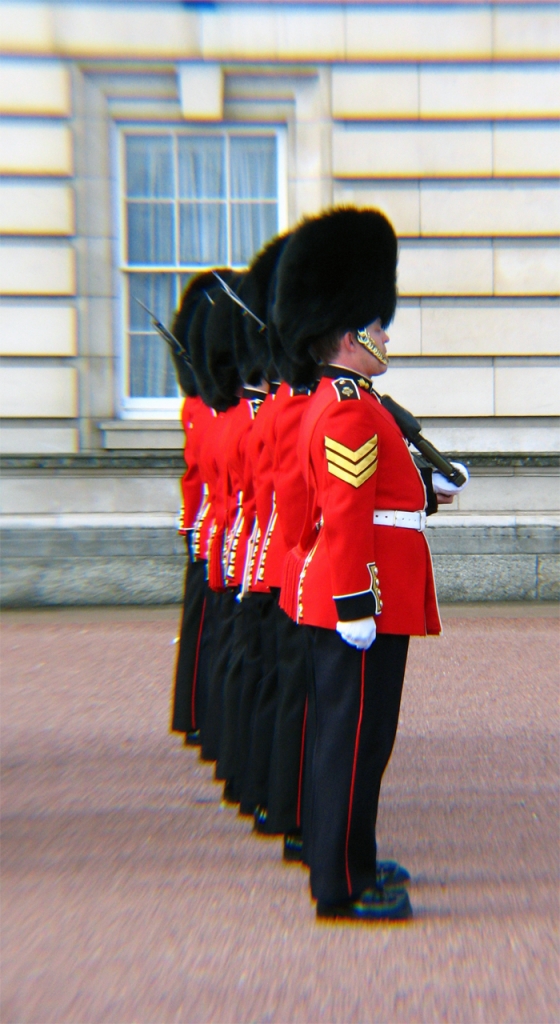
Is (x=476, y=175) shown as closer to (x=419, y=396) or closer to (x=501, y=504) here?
(x=419, y=396)

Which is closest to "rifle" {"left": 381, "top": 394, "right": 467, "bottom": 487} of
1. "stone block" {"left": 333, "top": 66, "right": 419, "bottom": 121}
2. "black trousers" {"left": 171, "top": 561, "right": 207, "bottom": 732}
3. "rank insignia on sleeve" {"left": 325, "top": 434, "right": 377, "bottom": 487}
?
"rank insignia on sleeve" {"left": 325, "top": 434, "right": 377, "bottom": 487}

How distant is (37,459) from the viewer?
987 centimetres

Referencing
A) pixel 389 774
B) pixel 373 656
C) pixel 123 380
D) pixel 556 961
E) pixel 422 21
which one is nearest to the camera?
pixel 556 961

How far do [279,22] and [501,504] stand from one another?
409 centimetres

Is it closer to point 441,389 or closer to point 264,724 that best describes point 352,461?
point 264,724

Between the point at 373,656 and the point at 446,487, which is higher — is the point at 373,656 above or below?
below

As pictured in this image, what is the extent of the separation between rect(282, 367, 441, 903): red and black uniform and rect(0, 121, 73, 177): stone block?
6930 mm

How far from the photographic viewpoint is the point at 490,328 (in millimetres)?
9883

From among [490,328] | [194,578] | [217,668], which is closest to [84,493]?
[490,328]

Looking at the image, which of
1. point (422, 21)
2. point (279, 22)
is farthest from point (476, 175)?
point (279, 22)

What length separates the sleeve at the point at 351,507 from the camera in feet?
10.9

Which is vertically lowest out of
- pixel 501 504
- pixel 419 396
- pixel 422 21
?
pixel 501 504

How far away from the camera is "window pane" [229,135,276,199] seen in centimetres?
1037

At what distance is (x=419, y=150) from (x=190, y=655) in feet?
18.6
